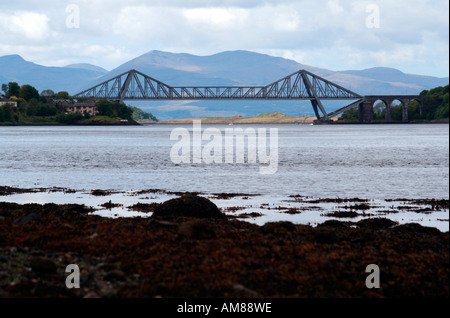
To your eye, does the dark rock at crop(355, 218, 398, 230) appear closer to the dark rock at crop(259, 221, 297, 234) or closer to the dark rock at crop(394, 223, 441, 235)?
the dark rock at crop(394, 223, 441, 235)

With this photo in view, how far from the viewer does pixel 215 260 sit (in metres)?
12.4

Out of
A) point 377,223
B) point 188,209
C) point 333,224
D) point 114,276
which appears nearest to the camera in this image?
point 114,276

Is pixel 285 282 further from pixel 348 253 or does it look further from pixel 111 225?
pixel 111 225

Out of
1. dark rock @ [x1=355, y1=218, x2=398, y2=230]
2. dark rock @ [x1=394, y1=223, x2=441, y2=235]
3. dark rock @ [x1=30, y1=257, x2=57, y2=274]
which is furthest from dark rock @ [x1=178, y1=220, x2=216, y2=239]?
dark rock @ [x1=355, y1=218, x2=398, y2=230]

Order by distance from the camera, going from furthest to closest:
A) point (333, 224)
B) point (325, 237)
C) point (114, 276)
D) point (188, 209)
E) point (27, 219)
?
point (188, 209) < point (333, 224) < point (27, 219) < point (325, 237) < point (114, 276)

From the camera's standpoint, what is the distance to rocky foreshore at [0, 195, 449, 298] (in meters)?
10.7

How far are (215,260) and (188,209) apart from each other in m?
6.82

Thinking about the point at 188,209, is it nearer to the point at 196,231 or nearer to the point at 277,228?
the point at 277,228

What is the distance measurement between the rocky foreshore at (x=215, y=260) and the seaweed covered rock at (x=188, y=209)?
1.26 meters

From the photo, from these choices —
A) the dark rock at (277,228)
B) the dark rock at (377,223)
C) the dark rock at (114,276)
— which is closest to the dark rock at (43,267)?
the dark rock at (114,276)

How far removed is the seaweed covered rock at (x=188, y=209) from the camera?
62.2 ft

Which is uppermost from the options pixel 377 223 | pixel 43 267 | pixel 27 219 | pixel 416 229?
pixel 43 267

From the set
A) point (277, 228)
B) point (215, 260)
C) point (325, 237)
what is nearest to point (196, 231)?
point (215, 260)
